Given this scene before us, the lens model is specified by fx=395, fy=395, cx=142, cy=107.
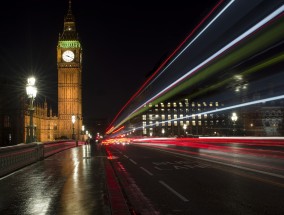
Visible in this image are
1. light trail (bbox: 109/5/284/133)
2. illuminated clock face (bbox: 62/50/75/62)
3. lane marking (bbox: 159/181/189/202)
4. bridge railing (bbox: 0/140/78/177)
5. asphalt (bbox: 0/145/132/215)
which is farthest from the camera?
illuminated clock face (bbox: 62/50/75/62)

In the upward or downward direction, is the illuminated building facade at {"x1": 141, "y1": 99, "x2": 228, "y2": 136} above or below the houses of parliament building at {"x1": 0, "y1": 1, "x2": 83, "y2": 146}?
below

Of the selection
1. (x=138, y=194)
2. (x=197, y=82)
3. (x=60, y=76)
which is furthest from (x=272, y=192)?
(x=60, y=76)

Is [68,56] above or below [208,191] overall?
above

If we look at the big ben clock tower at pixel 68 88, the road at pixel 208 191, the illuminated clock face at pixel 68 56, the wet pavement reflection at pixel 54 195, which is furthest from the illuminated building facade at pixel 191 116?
the illuminated clock face at pixel 68 56

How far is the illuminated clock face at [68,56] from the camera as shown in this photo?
119m

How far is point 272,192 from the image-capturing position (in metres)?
10.4

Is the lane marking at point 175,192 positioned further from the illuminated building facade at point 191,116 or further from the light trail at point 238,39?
the illuminated building facade at point 191,116

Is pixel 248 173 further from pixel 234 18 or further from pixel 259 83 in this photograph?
pixel 234 18

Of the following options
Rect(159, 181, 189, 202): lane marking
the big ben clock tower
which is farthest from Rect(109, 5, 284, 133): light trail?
the big ben clock tower

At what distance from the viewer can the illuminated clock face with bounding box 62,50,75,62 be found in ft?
392

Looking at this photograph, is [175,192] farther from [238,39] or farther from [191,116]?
[191,116]

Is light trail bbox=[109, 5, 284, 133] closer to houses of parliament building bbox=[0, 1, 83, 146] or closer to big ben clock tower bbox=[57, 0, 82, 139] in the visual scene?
houses of parliament building bbox=[0, 1, 83, 146]

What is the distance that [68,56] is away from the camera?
393 feet

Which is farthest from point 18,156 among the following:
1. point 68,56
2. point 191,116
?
point 68,56
